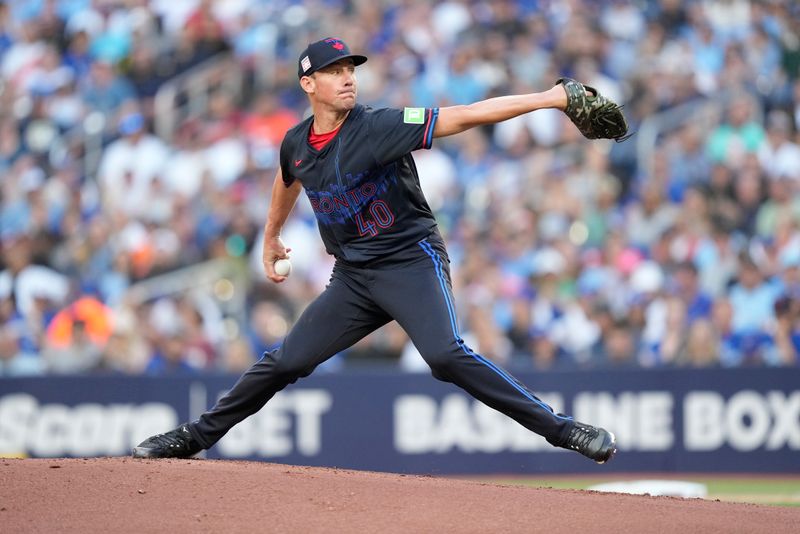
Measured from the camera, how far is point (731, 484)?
11531 mm

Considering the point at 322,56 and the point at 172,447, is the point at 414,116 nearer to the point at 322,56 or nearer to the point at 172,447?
the point at 322,56

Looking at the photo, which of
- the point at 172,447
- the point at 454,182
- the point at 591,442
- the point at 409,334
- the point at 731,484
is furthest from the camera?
the point at 454,182

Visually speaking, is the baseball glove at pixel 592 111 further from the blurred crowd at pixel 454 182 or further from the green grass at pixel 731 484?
the blurred crowd at pixel 454 182

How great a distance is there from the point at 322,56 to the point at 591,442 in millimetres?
2448

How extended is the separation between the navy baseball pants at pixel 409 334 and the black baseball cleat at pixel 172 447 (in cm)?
9

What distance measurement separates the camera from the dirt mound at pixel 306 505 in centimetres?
568

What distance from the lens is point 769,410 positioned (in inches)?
469

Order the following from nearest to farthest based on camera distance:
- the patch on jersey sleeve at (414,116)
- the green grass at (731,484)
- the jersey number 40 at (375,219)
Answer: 1. the patch on jersey sleeve at (414,116)
2. the jersey number 40 at (375,219)
3. the green grass at (731,484)

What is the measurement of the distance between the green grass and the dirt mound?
4.30 metres

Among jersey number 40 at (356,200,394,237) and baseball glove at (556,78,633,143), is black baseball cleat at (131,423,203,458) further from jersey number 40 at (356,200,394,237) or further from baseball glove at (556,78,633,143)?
baseball glove at (556,78,633,143)

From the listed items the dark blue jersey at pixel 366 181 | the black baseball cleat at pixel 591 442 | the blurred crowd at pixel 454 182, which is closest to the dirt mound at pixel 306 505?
the black baseball cleat at pixel 591 442

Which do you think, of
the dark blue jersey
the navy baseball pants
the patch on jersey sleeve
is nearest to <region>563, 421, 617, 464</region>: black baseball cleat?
the navy baseball pants

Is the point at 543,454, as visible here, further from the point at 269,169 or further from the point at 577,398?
the point at 269,169

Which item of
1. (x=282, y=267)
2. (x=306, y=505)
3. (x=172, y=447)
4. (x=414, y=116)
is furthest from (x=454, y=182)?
(x=306, y=505)
